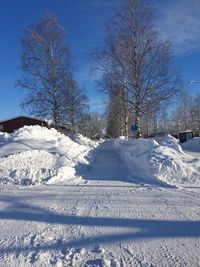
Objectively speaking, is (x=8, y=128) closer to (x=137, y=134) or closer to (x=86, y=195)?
(x=137, y=134)

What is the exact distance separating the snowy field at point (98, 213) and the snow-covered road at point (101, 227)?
1 cm

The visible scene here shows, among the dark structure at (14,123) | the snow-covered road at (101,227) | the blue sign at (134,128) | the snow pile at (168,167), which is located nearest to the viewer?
the snow-covered road at (101,227)

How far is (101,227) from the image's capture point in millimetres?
5477

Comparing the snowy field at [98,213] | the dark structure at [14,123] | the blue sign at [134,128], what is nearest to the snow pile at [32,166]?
the snowy field at [98,213]

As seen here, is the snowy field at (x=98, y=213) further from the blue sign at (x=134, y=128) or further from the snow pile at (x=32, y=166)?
the blue sign at (x=134, y=128)

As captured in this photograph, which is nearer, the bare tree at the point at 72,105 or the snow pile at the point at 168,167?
the snow pile at the point at 168,167

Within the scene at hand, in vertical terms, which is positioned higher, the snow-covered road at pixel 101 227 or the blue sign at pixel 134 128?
the blue sign at pixel 134 128

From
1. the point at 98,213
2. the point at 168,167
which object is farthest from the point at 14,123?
the point at 98,213

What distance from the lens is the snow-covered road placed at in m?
4.25

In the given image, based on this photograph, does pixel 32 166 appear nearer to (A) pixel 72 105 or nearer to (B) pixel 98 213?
(B) pixel 98 213

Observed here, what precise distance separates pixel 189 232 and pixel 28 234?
7.90 ft

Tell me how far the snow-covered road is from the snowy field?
1 cm

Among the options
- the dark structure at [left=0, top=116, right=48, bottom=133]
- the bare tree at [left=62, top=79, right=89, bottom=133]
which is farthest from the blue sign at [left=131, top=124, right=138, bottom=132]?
the dark structure at [left=0, top=116, right=48, bottom=133]

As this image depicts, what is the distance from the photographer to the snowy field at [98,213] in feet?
14.2
